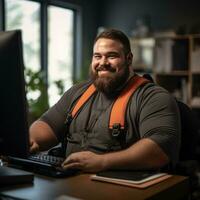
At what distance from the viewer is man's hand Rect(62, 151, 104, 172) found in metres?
1.44

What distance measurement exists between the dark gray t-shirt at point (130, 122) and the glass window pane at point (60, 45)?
2.94m

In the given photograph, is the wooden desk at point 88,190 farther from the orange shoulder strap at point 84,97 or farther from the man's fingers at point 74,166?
the orange shoulder strap at point 84,97

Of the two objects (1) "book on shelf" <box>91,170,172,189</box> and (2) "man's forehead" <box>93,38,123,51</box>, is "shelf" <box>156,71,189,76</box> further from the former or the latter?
(1) "book on shelf" <box>91,170,172,189</box>

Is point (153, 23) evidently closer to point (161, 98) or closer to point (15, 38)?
point (161, 98)

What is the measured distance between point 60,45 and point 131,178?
424 centimetres

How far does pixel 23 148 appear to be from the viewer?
3.94 feet

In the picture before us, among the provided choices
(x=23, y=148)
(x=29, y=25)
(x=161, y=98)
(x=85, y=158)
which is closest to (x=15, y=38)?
(x=23, y=148)

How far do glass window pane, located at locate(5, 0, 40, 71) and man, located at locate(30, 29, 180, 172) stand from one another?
2.69 m

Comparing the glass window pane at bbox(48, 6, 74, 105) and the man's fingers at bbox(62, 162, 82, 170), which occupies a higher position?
the glass window pane at bbox(48, 6, 74, 105)

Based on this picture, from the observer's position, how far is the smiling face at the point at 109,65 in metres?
2.02

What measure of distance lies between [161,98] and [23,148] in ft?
2.63

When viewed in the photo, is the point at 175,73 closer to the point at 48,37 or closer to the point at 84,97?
the point at 48,37

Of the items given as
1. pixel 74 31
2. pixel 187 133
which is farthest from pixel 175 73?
pixel 187 133

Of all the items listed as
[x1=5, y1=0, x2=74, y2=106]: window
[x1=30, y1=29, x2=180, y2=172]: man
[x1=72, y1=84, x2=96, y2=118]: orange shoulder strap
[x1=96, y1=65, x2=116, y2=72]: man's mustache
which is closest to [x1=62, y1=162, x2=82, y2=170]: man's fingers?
[x1=30, y1=29, x2=180, y2=172]: man
